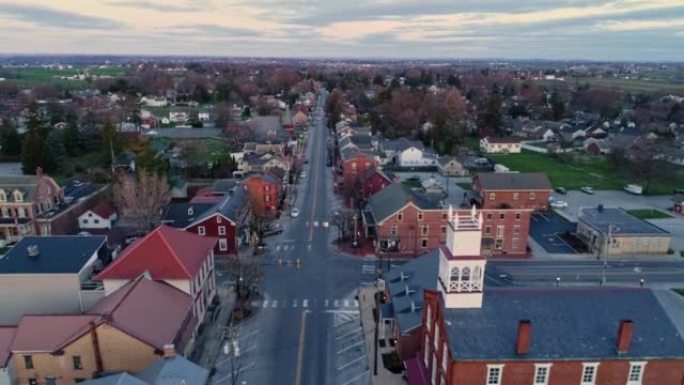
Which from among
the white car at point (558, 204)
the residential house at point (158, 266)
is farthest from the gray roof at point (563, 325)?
the white car at point (558, 204)

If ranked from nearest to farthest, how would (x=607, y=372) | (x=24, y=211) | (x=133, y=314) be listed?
1. (x=607, y=372)
2. (x=133, y=314)
3. (x=24, y=211)

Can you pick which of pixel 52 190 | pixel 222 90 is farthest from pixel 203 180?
pixel 222 90

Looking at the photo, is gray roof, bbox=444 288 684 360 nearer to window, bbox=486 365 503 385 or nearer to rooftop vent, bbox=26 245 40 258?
window, bbox=486 365 503 385

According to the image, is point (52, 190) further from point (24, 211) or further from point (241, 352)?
point (241, 352)

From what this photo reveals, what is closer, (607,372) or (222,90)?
(607,372)

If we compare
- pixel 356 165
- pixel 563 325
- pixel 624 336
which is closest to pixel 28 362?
pixel 563 325

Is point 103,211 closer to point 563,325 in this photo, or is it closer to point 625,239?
point 563,325
